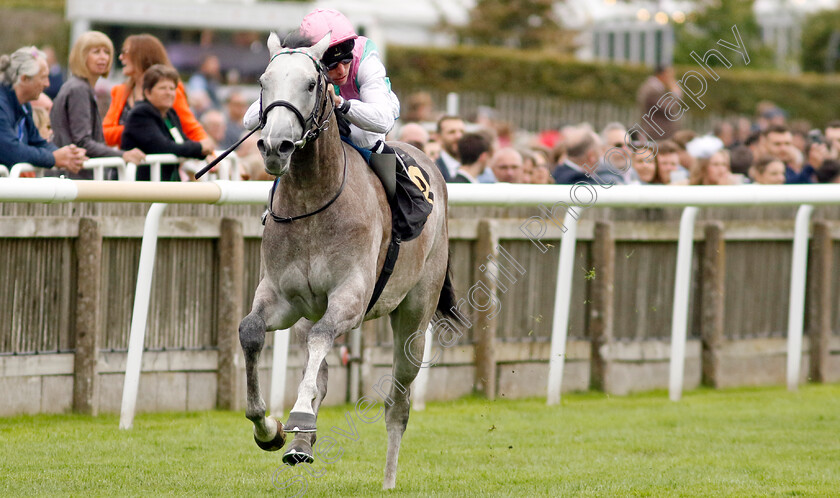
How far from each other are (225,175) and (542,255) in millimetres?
2335

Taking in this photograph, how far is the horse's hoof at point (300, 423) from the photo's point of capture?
459 cm

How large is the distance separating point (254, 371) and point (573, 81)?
18.4m

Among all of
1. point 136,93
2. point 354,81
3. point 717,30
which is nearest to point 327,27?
point 354,81

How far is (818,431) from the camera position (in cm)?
716

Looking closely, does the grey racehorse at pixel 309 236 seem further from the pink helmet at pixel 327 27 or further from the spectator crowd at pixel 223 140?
the spectator crowd at pixel 223 140

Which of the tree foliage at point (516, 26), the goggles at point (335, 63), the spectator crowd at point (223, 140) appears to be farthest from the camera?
the tree foliage at point (516, 26)

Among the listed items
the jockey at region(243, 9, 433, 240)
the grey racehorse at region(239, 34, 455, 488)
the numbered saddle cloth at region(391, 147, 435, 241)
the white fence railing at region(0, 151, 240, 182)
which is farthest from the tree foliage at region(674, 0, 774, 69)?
the grey racehorse at region(239, 34, 455, 488)

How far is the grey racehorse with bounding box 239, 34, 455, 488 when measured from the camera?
4582 mm

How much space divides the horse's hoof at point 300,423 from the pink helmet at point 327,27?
4.92 ft

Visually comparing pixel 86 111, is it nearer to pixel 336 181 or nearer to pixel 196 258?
pixel 196 258

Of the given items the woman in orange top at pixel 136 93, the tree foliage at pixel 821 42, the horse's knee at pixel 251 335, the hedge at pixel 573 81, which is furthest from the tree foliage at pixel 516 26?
the horse's knee at pixel 251 335

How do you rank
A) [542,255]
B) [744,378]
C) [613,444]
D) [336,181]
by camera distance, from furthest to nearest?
[744,378], [542,255], [613,444], [336,181]

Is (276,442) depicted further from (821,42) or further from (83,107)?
(821,42)

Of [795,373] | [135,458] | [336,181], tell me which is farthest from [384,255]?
[795,373]
